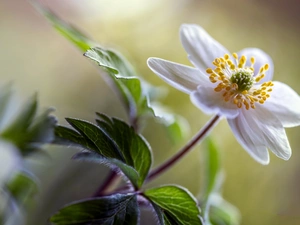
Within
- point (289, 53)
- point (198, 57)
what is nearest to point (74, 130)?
point (198, 57)

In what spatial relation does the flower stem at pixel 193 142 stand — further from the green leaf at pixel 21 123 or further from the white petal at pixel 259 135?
the green leaf at pixel 21 123

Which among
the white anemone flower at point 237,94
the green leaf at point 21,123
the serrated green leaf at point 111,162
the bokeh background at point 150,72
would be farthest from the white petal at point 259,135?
the bokeh background at point 150,72

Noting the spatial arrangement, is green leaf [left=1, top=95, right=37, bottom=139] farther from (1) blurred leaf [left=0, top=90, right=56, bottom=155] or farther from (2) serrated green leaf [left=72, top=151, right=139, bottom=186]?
(2) serrated green leaf [left=72, top=151, right=139, bottom=186]

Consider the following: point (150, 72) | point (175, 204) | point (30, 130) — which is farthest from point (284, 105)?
point (150, 72)

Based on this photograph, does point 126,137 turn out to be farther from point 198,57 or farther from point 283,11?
point 283,11

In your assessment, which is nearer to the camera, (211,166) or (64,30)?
(64,30)

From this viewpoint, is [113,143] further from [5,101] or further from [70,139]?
[5,101]

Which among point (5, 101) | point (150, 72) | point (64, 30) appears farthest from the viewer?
point (150, 72)
